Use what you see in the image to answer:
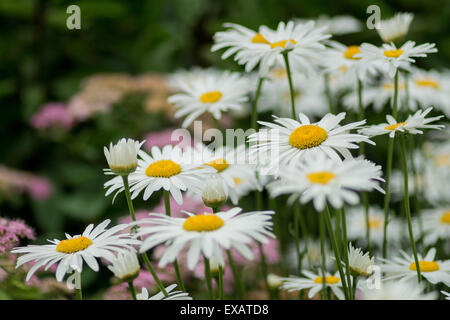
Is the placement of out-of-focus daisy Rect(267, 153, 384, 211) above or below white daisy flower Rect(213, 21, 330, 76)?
below

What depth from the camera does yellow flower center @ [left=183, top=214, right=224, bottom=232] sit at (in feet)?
1.44

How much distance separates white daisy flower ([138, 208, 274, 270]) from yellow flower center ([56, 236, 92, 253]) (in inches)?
3.0

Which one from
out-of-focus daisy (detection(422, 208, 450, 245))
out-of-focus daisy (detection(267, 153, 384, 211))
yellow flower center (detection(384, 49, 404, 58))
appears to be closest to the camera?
out-of-focus daisy (detection(267, 153, 384, 211))

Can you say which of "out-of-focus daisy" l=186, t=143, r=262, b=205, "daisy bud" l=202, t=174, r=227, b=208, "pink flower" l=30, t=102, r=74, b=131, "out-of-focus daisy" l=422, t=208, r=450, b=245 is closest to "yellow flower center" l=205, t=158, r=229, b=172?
"out-of-focus daisy" l=186, t=143, r=262, b=205

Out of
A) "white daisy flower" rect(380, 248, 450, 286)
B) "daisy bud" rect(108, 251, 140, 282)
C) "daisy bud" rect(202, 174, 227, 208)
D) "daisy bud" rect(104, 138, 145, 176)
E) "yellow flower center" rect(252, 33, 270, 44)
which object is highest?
"yellow flower center" rect(252, 33, 270, 44)

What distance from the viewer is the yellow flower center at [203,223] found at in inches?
17.3

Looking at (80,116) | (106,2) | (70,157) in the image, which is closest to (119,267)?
(80,116)

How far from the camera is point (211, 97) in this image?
0.76 m

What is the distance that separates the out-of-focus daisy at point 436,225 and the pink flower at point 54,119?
0.87 metres

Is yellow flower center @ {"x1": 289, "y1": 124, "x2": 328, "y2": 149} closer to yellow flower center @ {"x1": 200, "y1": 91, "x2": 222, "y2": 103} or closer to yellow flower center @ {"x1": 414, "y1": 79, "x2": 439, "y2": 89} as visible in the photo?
yellow flower center @ {"x1": 200, "y1": 91, "x2": 222, "y2": 103}

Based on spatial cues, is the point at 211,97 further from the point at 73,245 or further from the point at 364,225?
the point at 364,225

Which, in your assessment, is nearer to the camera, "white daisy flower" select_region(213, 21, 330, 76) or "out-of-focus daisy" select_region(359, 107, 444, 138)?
"out-of-focus daisy" select_region(359, 107, 444, 138)

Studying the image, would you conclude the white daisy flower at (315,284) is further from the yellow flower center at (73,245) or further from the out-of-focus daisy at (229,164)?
the yellow flower center at (73,245)
